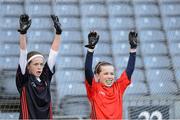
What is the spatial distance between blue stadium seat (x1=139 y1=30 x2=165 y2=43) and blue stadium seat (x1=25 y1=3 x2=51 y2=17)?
2.88 ft

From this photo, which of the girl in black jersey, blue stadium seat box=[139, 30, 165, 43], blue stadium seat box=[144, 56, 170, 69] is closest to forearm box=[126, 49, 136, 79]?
the girl in black jersey

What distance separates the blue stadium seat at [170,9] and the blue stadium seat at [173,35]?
23 cm

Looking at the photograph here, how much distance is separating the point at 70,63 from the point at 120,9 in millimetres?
918

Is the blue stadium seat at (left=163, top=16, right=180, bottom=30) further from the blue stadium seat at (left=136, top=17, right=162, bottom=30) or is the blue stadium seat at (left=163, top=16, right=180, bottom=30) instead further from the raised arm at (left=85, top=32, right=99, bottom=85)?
the raised arm at (left=85, top=32, right=99, bottom=85)

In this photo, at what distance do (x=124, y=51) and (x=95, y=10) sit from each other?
2.03ft

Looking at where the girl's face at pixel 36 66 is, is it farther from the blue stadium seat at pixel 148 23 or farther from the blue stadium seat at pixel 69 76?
the blue stadium seat at pixel 148 23

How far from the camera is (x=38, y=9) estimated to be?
178 inches

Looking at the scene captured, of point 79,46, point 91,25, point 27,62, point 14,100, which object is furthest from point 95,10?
point 27,62

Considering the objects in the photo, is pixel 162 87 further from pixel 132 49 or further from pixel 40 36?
pixel 132 49

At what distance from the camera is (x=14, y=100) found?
315 centimetres

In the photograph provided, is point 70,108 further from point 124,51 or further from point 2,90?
point 124,51

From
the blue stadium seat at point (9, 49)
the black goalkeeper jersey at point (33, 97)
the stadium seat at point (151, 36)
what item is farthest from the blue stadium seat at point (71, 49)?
the black goalkeeper jersey at point (33, 97)

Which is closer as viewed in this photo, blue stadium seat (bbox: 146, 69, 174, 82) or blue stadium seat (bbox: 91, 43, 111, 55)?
blue stadium seat (bbox: 146, 69, 174, 82)

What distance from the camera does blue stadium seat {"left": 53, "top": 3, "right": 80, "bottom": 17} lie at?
4559 mm
